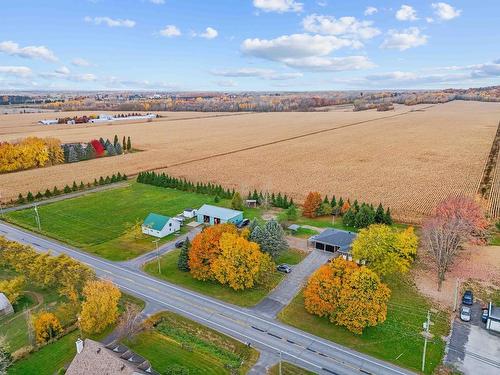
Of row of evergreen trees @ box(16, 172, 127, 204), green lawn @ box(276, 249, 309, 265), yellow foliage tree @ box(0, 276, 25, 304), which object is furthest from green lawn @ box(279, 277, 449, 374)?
row of evergreen trees @ box(16, 172, 127, 204)

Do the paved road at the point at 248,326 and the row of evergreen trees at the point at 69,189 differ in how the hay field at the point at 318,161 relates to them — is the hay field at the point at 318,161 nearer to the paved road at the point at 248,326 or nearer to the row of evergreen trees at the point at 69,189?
the row of evergreen trees at the point at 69,189

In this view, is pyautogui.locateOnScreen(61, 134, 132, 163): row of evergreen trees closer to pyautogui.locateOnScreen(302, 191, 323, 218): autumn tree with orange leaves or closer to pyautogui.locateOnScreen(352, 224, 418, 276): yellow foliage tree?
pyautogui.locateOnScreen(302, 191, 323, 218): autumn tree with orange leaves

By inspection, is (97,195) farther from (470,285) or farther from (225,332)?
(470,285)

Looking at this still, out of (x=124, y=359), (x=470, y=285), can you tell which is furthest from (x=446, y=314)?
(x=124, y=359)

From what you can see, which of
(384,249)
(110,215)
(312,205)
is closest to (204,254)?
(384,249)

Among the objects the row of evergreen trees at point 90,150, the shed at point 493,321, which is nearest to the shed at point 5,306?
the shed at point 493,321

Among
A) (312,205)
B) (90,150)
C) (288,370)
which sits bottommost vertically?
(288,370)

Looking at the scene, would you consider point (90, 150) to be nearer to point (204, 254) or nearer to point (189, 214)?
point (189, 214)
